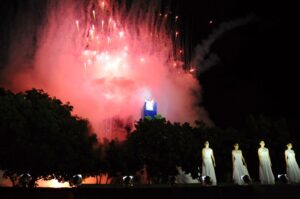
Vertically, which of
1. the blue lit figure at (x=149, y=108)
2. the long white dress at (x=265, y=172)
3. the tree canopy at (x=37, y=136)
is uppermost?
the blue lit figure at (x=149, y=108)

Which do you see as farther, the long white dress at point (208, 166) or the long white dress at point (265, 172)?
the long white dress at point (208, 166)

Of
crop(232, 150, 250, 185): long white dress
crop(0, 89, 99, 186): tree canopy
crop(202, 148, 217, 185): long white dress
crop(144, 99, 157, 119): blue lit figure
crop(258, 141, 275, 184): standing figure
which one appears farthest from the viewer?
crop(144, 99, 157, 119): blue lit figure

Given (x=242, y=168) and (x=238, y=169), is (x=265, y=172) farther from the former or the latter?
(x=238, y=169)

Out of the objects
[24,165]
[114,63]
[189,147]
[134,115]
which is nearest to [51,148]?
[24,165]

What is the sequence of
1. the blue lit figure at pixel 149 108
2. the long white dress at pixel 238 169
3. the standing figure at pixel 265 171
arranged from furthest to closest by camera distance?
the blue lit figure at pixel 149 108 → the standing figure at pixel 265 171 → the long white dress at pixel 238 169

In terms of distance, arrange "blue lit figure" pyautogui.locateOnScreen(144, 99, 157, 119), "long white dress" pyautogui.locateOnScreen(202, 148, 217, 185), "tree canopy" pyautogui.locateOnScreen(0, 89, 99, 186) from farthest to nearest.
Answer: "blue lit figure" pyautogui.locateOnScreen(144, 99, 157, 119)
"tree canopy" pyautogui.locateOnScreen(0, 89, 99, 186)
"long white dress" pyautogui.locateOnScreen(202, 148, 217, 185)

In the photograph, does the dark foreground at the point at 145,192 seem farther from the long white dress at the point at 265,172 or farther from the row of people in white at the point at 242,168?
the long white dress at the point at 265,172

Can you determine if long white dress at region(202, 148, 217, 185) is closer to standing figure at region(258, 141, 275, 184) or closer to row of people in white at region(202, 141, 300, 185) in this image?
row of people in white at region(202, 141, 300, 185)

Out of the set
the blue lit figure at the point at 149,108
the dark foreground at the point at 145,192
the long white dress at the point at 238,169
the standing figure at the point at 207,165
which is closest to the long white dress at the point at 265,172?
the long white dress at the point at 238,169

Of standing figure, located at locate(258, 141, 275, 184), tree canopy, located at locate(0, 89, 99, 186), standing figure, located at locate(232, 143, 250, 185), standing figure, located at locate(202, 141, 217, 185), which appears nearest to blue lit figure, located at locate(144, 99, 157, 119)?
tree canopy, located at locate(0, 89, 99, 186)

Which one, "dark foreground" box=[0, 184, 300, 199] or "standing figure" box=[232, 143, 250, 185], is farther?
"standing figure" box=[232, 143, 250, 185]

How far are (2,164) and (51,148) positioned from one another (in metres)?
3.49

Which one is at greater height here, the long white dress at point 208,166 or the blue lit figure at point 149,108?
the blue lit figure at point 149,108

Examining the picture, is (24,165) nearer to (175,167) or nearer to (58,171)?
(58,171)
